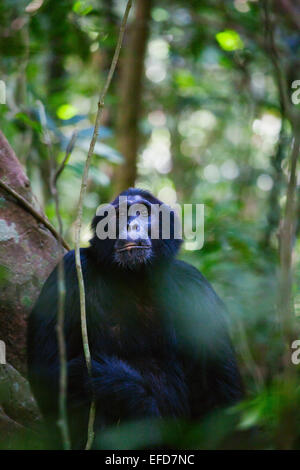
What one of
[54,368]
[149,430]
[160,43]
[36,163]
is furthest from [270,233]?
[160,43]

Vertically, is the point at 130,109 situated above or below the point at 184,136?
below

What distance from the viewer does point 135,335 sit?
3.32 metres

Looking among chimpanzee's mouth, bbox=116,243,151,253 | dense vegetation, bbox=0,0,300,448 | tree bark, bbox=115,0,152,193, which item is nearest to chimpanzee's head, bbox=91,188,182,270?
chimpanzee's mouth, bbox=116,243,151,253

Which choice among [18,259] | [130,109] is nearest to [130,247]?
[18,259]

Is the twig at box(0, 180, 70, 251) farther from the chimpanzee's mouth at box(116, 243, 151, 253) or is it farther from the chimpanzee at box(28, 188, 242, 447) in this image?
the chimpanzee's mouth at box(116, 243, 151, 253)

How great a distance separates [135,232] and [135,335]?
0.68 metres

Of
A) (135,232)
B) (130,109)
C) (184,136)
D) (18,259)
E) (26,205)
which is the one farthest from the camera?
(184,136)

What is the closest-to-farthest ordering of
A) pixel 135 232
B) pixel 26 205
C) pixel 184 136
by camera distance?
pixel 26 205 → pixel 135 232 → pixel 184 136

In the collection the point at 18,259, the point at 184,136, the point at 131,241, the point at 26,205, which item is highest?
the point at 184,136

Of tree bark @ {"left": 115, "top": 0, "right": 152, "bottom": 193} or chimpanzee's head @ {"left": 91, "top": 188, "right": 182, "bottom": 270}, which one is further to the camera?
tree bark @ {"left": 115, "top": 0, "right": 152, "bottom": 193}

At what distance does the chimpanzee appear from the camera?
288cm

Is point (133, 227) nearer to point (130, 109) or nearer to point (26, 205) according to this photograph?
point (26, 205)
